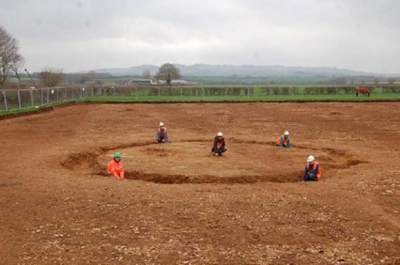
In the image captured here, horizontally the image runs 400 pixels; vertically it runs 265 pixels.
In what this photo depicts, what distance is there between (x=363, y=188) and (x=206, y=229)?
5584 millimetres

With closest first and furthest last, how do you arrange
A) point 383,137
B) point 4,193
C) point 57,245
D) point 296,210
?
point 57,245, point 296,210, point 4,193, point 383,137

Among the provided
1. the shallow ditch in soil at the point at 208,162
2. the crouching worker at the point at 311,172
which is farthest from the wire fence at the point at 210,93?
the crouching worker at the point at 311,172

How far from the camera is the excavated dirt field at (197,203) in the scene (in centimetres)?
824

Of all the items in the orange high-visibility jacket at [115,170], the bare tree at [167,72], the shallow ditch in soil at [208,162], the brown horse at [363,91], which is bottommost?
the shallow ditch in soil at [208,162]

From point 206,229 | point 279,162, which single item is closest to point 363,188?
point 279,162

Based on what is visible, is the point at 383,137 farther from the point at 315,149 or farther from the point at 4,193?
the point at 4,193

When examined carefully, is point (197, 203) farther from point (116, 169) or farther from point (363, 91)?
point (363, 91)

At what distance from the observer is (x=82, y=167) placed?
1691cm

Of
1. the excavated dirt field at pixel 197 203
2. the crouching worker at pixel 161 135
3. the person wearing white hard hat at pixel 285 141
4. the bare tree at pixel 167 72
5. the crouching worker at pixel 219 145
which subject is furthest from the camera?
the bare tree at pixel 167 72

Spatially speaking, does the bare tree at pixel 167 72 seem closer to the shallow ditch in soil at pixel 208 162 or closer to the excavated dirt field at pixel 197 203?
the excavated dirt field at pixel 197 203

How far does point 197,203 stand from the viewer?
1093 cm

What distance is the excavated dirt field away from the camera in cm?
824

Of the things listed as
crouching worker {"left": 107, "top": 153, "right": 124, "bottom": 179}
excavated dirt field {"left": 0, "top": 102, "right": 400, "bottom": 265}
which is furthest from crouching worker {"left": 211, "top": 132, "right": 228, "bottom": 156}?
crouching worker {"left": 107, "top": 153, "right": 124, "bottom": 179}

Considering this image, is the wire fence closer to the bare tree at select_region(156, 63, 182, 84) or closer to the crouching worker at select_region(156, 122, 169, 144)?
the crouching worker at select_region(156, 122, 169, 144)
